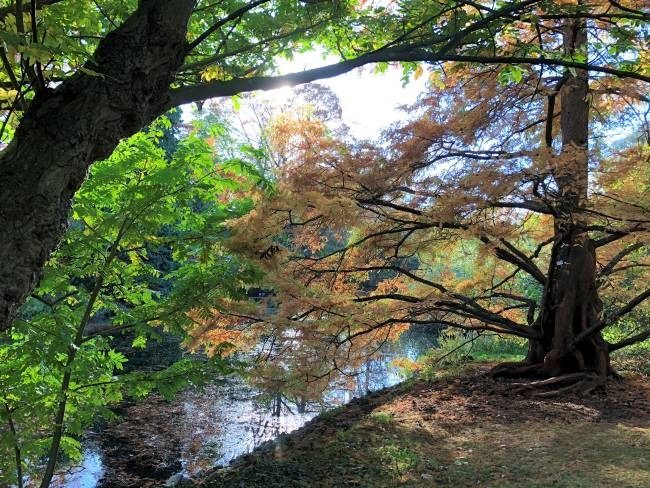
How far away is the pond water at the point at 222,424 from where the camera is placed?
6121 millimetres

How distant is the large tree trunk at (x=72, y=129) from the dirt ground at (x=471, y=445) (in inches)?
141

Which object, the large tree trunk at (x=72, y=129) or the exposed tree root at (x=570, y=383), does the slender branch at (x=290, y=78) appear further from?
the exposed tree root at (x=570, y=383)

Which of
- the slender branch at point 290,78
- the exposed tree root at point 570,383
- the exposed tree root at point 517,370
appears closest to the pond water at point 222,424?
the exposed tree root at point 517,370

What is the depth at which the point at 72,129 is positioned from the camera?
4.99 ft

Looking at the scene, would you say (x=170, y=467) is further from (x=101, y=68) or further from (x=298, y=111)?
(x=101, y=68)

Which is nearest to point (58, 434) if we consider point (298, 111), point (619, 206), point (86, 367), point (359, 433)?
point (86, 367)

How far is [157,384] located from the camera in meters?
3.54

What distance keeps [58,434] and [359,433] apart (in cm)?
331

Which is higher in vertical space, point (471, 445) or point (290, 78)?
point (290, 78)

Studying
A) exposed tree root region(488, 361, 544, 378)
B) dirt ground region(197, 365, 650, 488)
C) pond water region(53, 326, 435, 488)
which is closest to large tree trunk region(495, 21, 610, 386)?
exposed tree root region(488, 361, 544, 378)

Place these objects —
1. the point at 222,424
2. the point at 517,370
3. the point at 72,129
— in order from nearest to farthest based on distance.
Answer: the point at 72,129, the point at 517,370, the point at 222,424

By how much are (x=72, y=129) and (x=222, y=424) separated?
7347 mm

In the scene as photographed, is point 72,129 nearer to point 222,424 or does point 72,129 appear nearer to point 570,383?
point 570,383

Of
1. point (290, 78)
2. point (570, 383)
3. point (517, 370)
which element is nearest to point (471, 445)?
point (570, 383)
